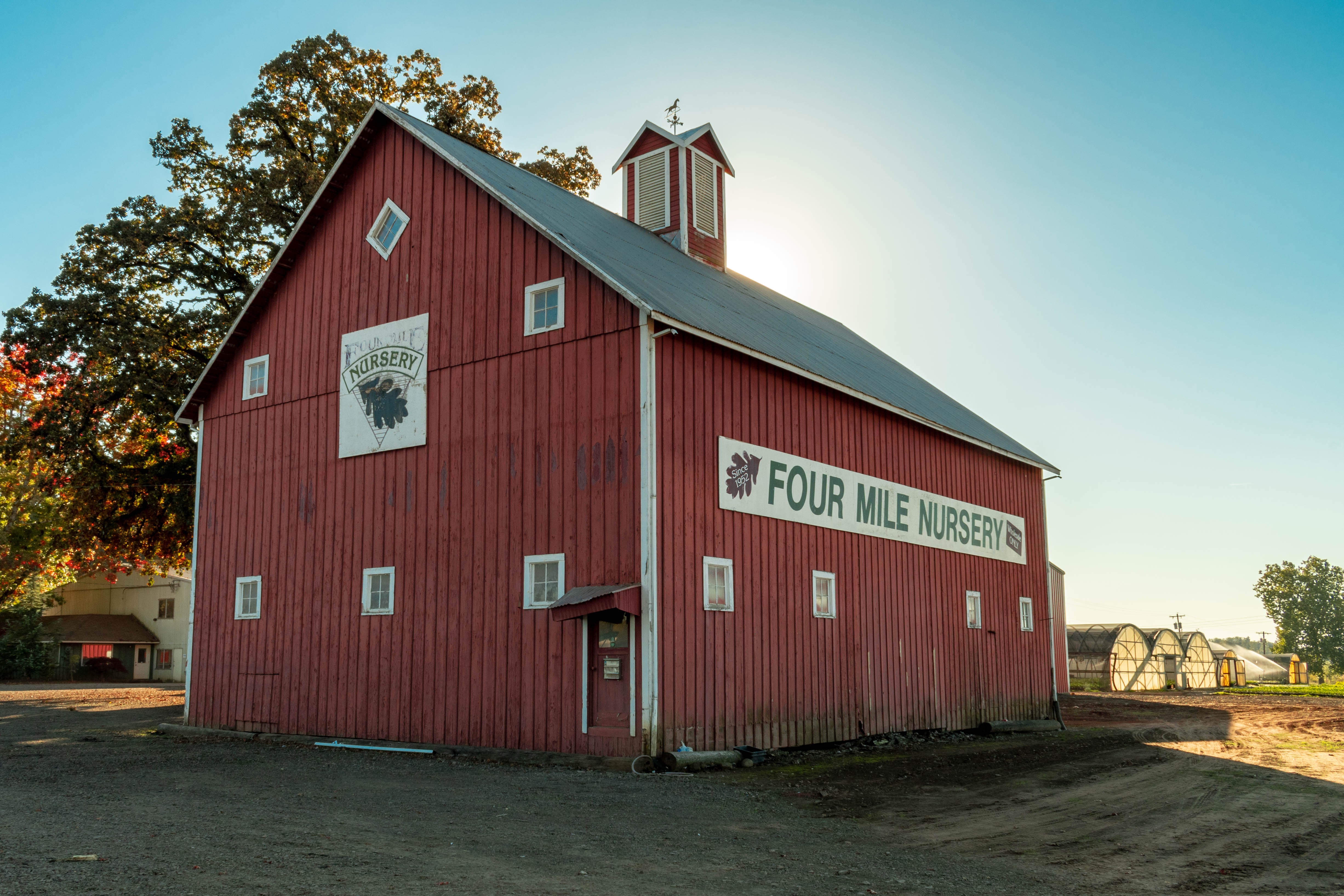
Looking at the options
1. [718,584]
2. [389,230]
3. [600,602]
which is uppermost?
[389,230]

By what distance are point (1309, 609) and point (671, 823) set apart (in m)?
113

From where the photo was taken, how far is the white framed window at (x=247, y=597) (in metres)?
18.7

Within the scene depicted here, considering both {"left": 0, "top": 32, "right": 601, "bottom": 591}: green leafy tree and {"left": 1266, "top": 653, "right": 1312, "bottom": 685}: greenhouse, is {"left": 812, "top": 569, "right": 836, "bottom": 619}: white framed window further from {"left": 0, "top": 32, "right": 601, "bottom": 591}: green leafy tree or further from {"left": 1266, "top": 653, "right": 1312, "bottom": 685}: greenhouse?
{"left": 1266, "top": 653, "right": 1312, "bottom": 685}: greenhouse

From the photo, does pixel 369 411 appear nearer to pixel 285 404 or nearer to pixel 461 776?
pixel 285 404

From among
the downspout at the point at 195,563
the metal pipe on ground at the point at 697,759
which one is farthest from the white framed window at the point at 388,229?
the metal pipe on ground at the point at 697,759

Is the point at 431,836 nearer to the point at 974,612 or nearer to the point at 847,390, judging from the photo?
the point at 847,390

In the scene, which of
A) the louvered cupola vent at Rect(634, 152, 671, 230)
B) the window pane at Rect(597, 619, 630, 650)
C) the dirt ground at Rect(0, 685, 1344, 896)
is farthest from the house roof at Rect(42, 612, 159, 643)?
the window pane at Rect(597, 619, 630, 650)

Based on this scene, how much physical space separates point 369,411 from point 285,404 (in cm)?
244

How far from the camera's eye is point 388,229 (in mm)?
17984

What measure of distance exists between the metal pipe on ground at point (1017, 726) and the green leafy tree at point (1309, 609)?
305 ft

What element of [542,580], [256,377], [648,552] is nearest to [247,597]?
[256,377]

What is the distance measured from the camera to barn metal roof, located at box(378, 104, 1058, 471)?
15344 millimetres

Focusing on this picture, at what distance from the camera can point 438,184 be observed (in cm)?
1728

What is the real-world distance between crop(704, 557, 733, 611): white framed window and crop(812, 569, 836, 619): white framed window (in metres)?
2.32
